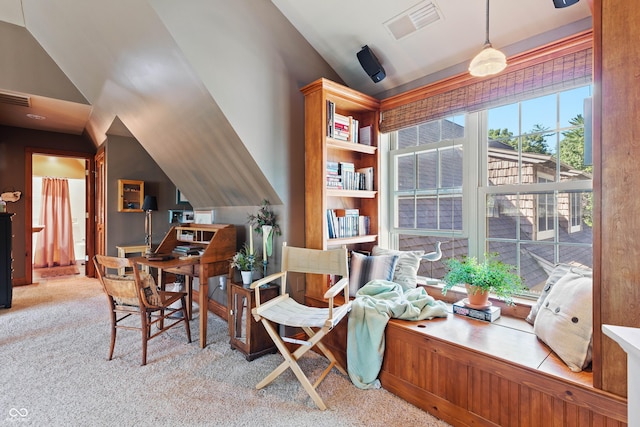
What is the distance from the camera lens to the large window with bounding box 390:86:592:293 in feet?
7.00

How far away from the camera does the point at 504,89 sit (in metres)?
2.20

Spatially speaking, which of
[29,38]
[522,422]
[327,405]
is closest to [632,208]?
[522,422]

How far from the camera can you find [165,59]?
2.35 m

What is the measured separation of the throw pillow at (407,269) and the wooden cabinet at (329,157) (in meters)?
0.40

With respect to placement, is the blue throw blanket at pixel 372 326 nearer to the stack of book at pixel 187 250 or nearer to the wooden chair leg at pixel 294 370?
the wooden chair leg at pixel 294 370

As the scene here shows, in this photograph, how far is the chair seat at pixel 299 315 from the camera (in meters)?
2.01

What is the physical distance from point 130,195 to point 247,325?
358 centimetres

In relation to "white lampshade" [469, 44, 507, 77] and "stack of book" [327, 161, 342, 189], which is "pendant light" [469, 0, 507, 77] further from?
"stack of book" [327, 161, 342, 189]

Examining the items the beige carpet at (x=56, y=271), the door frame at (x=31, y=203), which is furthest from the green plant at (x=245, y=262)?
the beige carpet at (x=56, y=271)

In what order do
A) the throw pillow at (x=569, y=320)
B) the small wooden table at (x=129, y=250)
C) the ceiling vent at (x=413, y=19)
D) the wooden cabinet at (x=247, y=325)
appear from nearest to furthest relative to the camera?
the throw pillow at (x=569, y=320), the ceiling vent at (x=413, y=19), the wooden cabinet at (x=247, y=325), the small wooden table at (x=129, y=250)

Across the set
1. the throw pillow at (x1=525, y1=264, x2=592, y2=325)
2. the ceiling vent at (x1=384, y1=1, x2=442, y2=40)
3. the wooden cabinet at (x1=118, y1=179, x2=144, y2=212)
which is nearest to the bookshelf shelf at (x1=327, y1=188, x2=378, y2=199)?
the ceiling vent at (x1=384, y1=1, x2=442, y2=40)

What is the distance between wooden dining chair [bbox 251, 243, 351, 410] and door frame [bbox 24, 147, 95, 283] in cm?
471

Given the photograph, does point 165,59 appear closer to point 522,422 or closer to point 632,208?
point 632,208

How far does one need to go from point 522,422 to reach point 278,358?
5.39 ft
